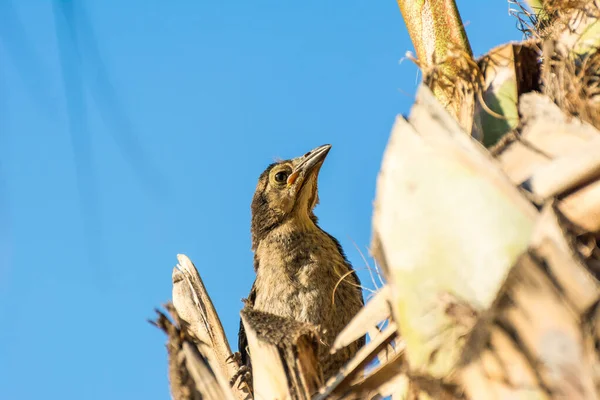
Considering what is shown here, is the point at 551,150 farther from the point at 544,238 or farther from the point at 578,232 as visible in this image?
the point at 544,238

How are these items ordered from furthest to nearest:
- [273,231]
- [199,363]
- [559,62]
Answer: [273,231] → [559,62] → [199,363]

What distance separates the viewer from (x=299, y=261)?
5637 millimetres

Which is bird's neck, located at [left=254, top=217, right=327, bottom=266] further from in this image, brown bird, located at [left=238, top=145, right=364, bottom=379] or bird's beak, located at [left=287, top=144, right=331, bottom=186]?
bird's beak, located at [left=287, top=144, right=331, bottom=186]

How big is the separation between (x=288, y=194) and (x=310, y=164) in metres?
0.31

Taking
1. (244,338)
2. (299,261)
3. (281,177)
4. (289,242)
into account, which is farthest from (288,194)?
(244,338)

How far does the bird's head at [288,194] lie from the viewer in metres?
6.27

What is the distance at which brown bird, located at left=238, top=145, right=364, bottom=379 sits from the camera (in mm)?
5277

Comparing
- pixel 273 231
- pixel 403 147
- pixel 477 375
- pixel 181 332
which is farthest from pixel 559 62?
pixel 273 231

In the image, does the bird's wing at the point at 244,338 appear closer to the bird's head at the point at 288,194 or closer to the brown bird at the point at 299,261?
the brown bird at the point at 299,261

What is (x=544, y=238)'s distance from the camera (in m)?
1.93

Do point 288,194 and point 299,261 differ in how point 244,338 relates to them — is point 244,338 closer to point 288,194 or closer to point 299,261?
point 299,261

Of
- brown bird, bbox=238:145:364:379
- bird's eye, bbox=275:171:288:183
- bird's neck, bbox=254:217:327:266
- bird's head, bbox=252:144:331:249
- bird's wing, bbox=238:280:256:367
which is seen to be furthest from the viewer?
bird's eye, bbox=275:171:288:183

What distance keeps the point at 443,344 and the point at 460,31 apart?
191 centimetres

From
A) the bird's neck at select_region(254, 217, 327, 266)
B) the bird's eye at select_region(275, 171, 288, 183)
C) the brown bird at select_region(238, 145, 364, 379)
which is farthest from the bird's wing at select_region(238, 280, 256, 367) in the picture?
the bird's eye at select_region(275, 171, 288, 183)
